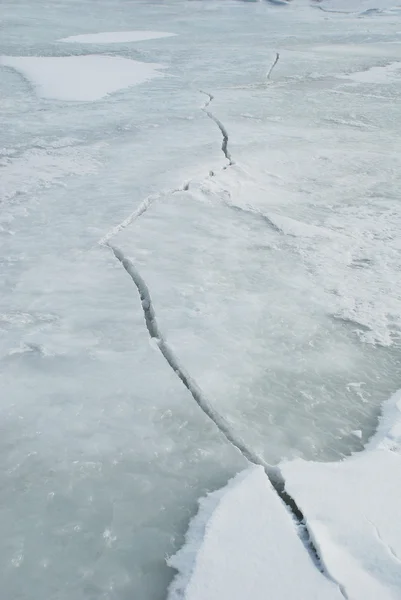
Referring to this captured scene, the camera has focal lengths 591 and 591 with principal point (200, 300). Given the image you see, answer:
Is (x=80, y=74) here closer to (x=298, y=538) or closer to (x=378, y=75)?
(x=378, y=75)

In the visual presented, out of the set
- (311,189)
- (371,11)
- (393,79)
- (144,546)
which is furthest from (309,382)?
(371,11)

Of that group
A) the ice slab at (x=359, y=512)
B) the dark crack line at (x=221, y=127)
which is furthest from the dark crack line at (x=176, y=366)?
the dark crack line at (x=221, y=127)

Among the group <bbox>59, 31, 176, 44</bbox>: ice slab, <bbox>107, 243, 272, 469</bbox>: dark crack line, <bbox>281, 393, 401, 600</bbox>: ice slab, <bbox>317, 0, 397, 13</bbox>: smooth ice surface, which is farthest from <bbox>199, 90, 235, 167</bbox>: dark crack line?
<bbox>317, 0, 397, 13</bbox>: smooth ice surface

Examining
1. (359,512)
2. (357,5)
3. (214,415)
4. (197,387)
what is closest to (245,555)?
(359,512)

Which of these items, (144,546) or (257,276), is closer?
(144,546)

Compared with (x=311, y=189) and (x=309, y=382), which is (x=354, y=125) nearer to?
(x=311, y=189)

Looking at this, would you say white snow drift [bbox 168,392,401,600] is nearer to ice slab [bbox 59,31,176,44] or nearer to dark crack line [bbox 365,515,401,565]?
dark crack line [bbox 365,515,401,565]
